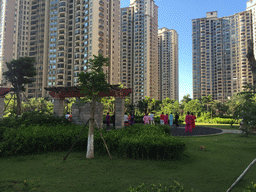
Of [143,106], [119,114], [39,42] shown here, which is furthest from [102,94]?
[39,42]

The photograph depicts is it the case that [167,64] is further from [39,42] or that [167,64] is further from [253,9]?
[39,42]

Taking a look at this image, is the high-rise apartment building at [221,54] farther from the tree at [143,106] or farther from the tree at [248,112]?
the tree at [248,112]

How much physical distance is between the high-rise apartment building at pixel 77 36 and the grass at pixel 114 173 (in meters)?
56.7

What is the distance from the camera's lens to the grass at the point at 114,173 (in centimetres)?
424

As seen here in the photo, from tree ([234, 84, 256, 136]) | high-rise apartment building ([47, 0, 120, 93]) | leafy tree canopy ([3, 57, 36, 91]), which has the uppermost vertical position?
high-rise apartment building ([47, 0, 120, 93])

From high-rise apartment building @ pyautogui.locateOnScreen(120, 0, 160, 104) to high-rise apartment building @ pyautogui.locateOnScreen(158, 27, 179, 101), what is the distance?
18397 mm

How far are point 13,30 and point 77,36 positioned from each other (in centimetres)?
3118

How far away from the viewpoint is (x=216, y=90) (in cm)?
9938

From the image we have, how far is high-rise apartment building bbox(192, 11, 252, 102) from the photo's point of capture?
89781mm

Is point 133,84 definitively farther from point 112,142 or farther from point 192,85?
point 112,142

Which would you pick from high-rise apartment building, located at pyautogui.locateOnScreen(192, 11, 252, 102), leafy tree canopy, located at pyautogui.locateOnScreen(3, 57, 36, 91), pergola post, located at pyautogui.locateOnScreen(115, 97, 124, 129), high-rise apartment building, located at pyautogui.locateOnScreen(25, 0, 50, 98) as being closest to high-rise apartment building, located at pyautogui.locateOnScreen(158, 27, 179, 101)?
high-rise apartment building, located at pyautogui.locateOnScreen(192, 11, 252, 102)

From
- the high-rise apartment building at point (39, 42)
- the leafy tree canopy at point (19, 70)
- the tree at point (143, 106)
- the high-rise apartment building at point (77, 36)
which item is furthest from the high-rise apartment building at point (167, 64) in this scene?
the leafy tree canopy at point (19, 70)

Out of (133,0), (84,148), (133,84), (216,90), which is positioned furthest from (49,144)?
(133,0)

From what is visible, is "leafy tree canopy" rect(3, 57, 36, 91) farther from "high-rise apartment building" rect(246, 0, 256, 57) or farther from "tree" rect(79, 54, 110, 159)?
"high-rise apartment building" rect(246, 0, 256, 57)
